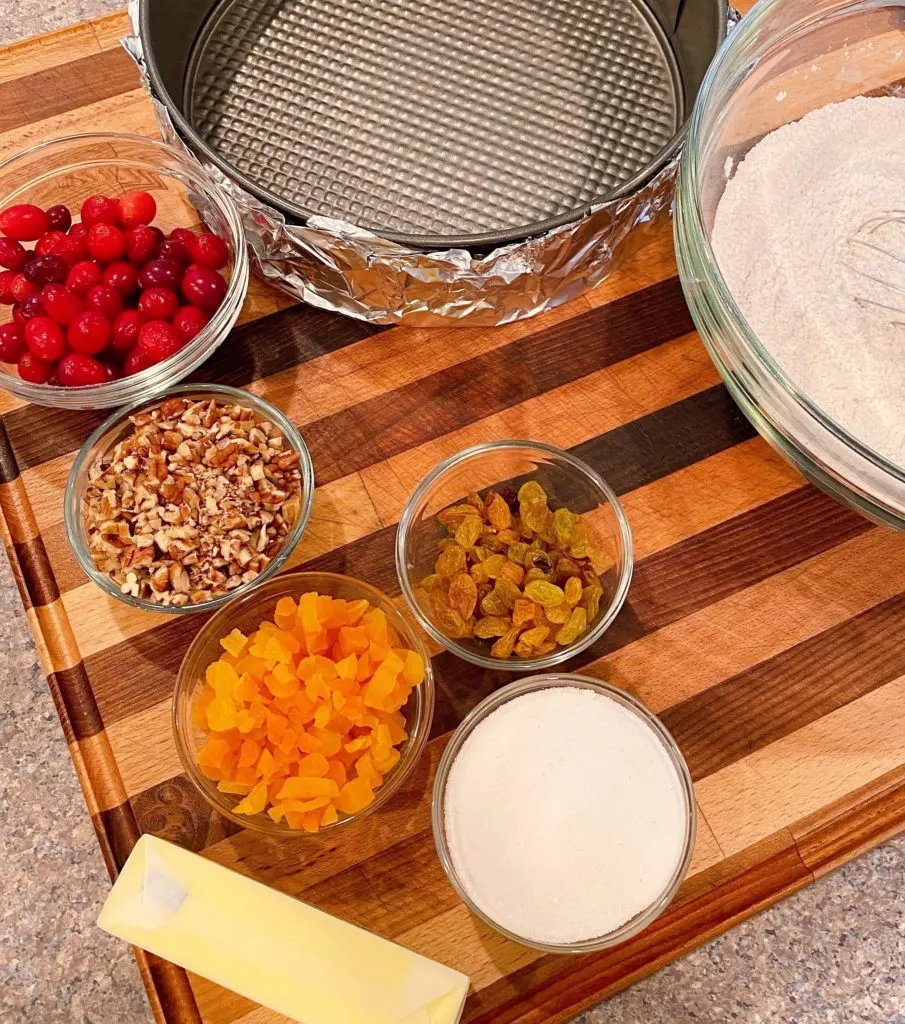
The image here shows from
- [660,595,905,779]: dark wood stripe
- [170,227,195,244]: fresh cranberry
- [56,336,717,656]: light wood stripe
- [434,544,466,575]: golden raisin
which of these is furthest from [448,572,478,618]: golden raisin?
[170,227,195,244]: fresh cranberry

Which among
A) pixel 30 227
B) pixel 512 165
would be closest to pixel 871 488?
pixel 512 165

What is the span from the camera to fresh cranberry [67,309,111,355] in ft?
2.89

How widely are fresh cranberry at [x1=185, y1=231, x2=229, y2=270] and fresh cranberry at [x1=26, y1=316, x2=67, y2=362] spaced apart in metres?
0.16

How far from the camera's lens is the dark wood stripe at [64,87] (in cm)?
107

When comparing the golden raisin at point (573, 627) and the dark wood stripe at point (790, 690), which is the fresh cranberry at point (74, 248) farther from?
the dark wood stripe at point (790, 690)

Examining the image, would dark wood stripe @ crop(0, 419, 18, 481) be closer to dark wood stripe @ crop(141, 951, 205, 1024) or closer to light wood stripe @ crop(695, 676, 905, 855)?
dark wood stripe @ crop(141, 951, 205, 1024)

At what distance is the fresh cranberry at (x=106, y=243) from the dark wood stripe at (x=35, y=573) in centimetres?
30

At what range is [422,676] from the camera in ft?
2.67

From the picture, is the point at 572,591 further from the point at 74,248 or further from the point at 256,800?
the point at 74,248

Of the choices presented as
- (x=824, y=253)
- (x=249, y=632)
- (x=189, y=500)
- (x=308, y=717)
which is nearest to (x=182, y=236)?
(x=189, y=500)

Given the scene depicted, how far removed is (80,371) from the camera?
34.7 inches

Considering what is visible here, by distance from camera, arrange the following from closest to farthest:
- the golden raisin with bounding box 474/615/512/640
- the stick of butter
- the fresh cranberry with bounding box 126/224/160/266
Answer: the stick of butter → the golden raisin with bounding box 474/615/512/640 → the fresh cranberry with bounding box 126/224/160/266

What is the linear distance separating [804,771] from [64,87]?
1131 mm

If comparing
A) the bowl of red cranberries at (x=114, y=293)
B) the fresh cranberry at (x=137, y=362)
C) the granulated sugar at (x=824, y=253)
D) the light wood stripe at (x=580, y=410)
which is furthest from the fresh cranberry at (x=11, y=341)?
the granulated sugar at (x=824, y=253)
